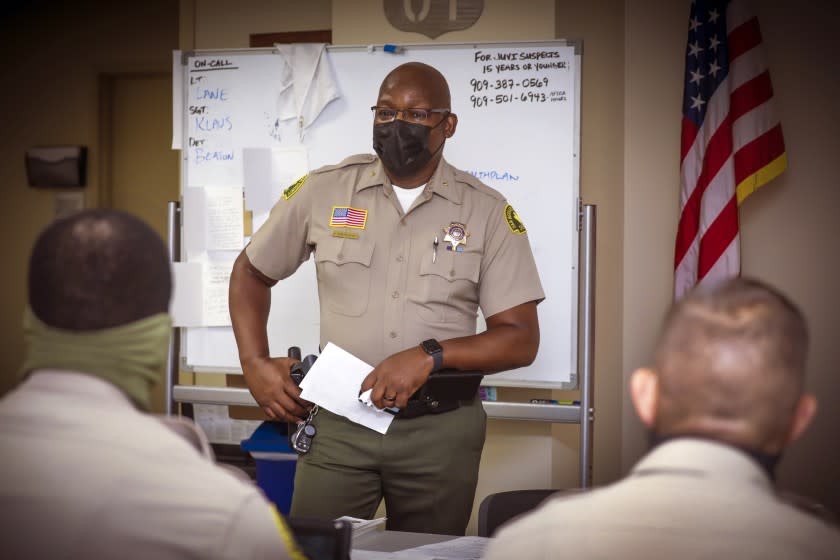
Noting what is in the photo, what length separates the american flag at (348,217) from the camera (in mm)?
2172

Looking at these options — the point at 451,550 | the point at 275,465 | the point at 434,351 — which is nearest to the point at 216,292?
the point at 275,465

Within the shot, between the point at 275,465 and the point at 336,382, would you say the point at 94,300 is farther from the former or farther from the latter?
the point at 275,465

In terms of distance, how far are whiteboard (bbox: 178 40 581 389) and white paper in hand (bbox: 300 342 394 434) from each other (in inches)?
38.1

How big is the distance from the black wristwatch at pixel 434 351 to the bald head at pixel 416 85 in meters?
0.69

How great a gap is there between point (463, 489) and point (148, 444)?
4.55 ft

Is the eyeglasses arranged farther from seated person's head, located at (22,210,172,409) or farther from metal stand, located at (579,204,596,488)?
seated person's head, located at (22,210,172,409)

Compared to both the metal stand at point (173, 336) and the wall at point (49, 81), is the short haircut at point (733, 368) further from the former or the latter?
the wall at point (49, 81)

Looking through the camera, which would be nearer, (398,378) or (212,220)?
(398,378)

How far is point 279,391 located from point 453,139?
128cm

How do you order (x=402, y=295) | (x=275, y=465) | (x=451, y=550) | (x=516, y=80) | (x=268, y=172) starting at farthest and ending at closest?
(x=275, y=465)
(x=268, y=172)
(x=516, y=80)
(x=402, y=295)
(x=451, y=550)

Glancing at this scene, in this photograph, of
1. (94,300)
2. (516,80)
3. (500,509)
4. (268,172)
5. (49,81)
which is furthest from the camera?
(49,81)

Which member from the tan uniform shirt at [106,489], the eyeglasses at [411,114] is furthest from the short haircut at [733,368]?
the eyeglasses at [411,114]

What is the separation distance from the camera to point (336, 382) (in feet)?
6.50

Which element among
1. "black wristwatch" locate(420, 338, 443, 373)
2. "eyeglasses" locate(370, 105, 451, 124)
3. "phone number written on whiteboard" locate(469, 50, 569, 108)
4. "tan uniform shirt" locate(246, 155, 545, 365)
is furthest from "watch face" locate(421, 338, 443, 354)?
"phone number written on whiteboard" locate(469, 50, 569, 108)
